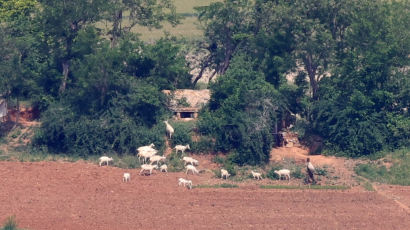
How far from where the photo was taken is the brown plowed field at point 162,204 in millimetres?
40344

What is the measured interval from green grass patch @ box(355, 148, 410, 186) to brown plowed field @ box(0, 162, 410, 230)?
186 cm

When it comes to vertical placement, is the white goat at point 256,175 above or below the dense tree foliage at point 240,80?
below

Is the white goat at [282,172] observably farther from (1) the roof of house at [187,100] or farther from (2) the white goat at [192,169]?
(1) the roof of house at [187,100]

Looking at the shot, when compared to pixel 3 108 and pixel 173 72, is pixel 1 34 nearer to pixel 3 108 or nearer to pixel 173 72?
pixel 3 108

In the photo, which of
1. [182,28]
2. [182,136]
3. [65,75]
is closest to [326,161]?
[182,136]

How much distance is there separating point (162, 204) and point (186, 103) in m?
13.3

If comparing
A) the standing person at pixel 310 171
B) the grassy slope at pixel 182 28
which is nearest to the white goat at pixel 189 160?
the standing person at pixel 310 171

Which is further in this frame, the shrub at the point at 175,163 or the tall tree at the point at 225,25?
the tall tree at the point at 225,25

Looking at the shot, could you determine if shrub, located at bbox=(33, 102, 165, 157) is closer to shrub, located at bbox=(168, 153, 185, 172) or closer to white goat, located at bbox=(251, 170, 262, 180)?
shrub, located at bbox=(168, 153, 185, 172)

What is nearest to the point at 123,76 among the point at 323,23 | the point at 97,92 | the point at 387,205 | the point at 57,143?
the point at 97,92

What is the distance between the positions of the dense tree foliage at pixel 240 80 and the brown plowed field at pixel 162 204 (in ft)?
14.1

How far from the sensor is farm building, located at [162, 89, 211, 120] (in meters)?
54.2

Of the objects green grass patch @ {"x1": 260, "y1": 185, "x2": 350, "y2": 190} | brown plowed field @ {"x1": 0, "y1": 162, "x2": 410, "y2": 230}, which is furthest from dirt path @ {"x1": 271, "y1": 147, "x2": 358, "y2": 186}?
brown plowed field @ {"x1": 0, "y1": 162, "x2": 410, "y2": 230}

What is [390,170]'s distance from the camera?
4897 cm
